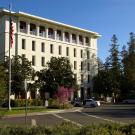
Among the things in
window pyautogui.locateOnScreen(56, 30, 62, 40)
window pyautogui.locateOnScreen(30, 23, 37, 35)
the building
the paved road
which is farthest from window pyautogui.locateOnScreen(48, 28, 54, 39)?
the paved road

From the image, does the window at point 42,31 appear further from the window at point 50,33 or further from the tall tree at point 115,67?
the tall tree at point 115,67

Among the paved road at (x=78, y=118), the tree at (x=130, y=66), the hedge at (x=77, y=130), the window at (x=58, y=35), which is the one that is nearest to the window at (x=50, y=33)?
the window at (x=58, y=35)

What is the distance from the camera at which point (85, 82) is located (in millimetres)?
Answer: 101500

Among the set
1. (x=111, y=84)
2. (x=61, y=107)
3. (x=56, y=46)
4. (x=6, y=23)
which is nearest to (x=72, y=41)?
(x=56, y=46)

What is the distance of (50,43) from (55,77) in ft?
59.8

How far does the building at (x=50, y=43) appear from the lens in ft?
267

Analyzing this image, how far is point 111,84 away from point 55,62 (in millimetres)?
24885

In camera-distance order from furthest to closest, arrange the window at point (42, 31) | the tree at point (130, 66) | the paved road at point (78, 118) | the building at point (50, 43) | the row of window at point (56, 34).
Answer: the tree at point (130, 66) < the window at point (42, 31) < the row of window at point (56, 34) < the building at point (50, 43) < the paved road at point (78, 118)

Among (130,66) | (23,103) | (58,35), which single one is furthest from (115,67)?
(23,103)

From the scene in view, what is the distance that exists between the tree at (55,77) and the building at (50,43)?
8610mm

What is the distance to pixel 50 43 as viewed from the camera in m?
90.6

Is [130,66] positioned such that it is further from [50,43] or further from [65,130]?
[65,130]

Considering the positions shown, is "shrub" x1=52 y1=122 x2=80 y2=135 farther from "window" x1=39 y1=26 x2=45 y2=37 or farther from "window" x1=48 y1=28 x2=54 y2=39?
"window" x1=48 y1=28 x2=54 y2=39

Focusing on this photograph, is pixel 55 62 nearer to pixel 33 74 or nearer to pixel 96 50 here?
pixel 33 74
